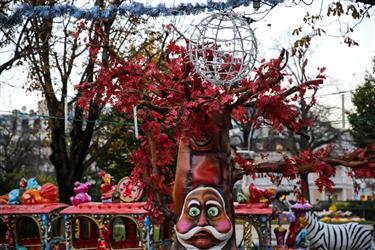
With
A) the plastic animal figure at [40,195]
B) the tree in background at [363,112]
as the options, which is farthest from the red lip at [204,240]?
the tree in background at [363,112]

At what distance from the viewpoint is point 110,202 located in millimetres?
14664

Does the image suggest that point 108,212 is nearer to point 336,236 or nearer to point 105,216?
point 105,216

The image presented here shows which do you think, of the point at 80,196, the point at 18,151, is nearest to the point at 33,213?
the point at 80,196

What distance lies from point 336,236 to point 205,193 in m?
8.79

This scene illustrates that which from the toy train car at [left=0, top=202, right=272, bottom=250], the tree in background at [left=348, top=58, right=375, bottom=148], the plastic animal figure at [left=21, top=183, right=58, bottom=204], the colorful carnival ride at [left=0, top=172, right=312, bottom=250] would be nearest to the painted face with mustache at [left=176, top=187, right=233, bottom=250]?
the colorful carnival ride at [left=0, top=172, right=312, bottom=250]

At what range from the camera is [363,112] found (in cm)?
2511

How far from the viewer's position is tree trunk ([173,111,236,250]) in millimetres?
8170

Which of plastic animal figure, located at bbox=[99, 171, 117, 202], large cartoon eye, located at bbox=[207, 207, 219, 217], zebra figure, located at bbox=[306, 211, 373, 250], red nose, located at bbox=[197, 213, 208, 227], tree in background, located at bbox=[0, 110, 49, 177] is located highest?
tree in background, located at bbox=[0, 110, 49, 177]

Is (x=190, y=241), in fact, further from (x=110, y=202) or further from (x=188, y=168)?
(x=110, y=202)

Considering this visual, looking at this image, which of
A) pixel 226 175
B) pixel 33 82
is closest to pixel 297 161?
pixel 226 175

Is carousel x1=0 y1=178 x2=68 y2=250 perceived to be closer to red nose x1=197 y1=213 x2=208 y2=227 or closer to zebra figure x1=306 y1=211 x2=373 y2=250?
zebra figure x1=306 y1=211 x2=373 y2=250

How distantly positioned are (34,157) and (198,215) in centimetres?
3373

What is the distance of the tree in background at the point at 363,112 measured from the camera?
24.1m

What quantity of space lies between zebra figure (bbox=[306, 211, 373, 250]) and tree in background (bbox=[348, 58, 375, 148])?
7.93 meters
